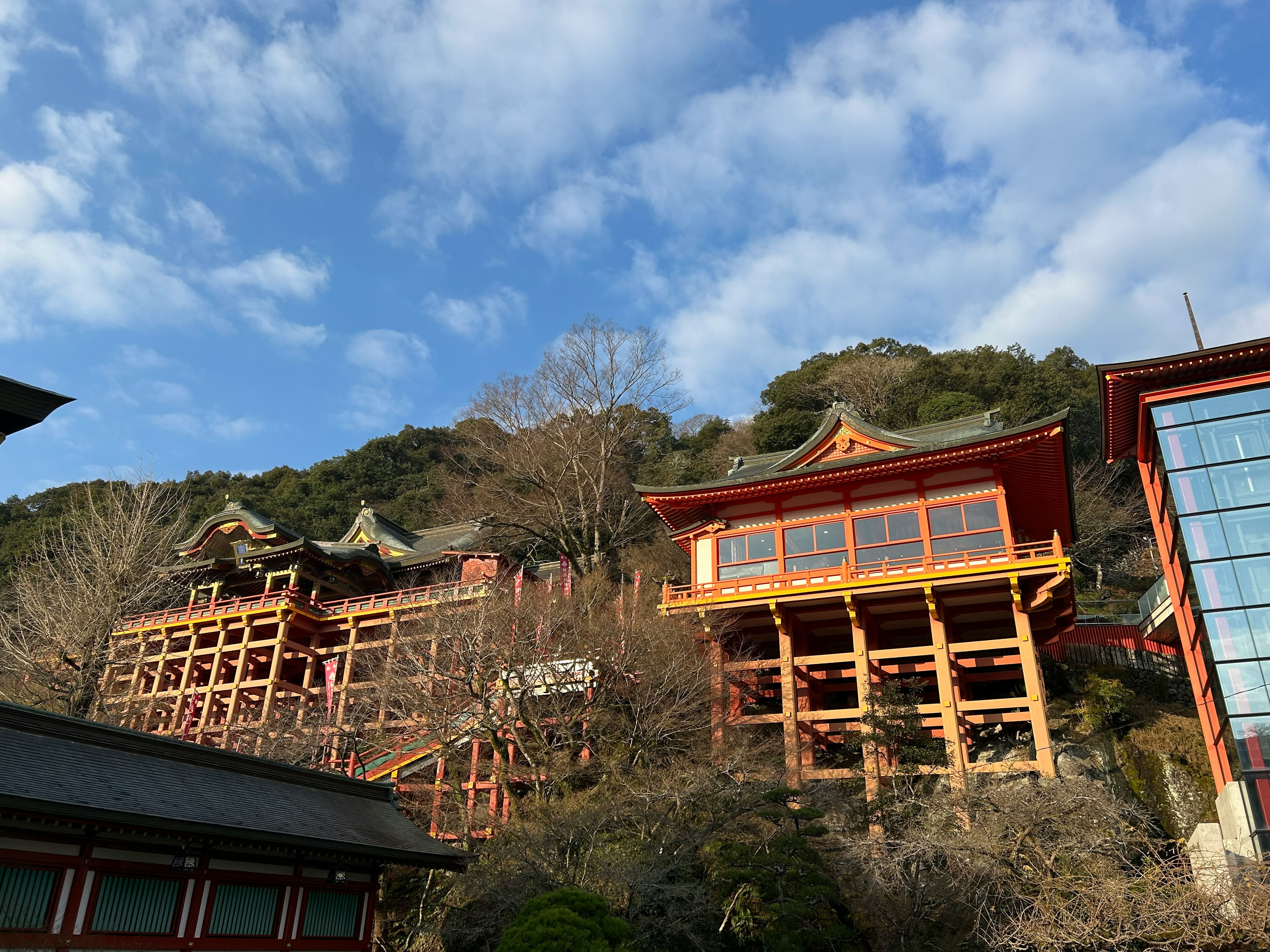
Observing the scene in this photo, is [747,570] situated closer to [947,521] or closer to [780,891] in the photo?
[947,521]

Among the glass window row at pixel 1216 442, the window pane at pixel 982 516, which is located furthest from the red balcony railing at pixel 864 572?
the glass window row at pixel 1216 442

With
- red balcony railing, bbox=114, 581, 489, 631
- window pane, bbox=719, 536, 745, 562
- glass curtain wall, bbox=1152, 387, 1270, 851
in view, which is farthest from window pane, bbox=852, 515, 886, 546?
red balcony railing, bbox=114, 581, 489, 631

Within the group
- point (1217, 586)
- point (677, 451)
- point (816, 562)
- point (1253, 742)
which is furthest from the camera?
point (677, 451)

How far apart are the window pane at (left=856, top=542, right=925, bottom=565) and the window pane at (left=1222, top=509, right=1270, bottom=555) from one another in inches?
257

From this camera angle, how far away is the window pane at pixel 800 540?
23.5m

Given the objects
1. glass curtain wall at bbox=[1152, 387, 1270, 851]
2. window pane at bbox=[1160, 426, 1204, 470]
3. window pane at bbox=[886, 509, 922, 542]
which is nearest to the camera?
glass curtain wall at bbox=[1152, 387, 1270, 851]

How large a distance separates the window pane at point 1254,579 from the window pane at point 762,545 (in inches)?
412

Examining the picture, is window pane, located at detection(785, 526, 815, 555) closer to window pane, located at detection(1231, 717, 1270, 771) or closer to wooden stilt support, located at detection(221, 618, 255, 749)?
window pane, located at detection(1231, 717, 1270, 771)

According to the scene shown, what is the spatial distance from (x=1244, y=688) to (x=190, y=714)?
2956cm

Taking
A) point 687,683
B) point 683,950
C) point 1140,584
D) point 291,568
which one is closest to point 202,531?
point 291,568

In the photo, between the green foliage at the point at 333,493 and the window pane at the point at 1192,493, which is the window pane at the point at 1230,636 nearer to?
the window pane at the point at 1192,493

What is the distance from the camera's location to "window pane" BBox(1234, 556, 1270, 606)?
661 inches

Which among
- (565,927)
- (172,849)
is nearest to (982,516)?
(565,927)

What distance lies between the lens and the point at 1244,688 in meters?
16.3
